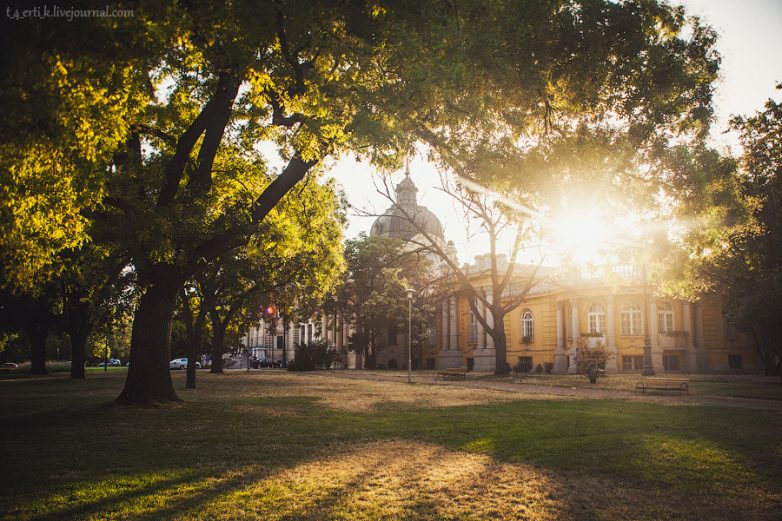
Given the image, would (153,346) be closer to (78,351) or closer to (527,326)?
(78,351)

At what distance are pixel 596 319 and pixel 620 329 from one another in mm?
1889

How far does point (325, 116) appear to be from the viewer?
11.2m

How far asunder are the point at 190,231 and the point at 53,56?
6.94m

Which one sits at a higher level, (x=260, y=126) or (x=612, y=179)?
(x=260, y=126)

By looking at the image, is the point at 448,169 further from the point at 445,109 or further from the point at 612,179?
the point at 612,179

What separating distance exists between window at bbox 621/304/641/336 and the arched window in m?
7.80

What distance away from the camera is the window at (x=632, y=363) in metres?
40.6

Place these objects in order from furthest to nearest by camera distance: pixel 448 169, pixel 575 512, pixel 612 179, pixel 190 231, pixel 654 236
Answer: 1. pixel 654 236
2. pixel 448 169
3. pixel 612 179
4. pixel 190 231
5. pixel 575 512

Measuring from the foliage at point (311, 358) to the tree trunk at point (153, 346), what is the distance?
106ft

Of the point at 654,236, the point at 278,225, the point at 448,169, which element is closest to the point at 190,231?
the point at 278,225

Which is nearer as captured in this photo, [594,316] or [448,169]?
[448,169]

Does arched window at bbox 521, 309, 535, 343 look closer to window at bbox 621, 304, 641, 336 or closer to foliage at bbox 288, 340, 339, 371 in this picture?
window at bbox 621, 304, 641, 336

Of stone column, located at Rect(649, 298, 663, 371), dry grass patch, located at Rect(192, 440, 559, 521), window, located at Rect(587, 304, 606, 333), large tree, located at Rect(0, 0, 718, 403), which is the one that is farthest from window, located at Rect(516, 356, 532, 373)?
dry grass patch, located at Rect(192, 440, 559, 521)

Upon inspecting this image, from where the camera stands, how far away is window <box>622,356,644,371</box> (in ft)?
133
